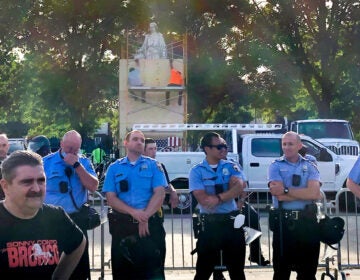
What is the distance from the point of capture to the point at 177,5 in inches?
1256

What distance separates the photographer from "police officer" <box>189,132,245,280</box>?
6945mm

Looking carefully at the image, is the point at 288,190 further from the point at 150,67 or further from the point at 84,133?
the point at 84,133

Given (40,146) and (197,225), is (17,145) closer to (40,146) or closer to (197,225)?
(40,146)

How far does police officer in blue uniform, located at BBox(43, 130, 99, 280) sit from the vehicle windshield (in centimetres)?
1410

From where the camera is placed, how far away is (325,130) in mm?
20656

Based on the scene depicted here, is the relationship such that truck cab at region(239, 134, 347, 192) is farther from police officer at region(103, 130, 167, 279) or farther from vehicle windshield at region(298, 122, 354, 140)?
police officer at region(103, 130, 167, 279)

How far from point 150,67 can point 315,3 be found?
812 cm

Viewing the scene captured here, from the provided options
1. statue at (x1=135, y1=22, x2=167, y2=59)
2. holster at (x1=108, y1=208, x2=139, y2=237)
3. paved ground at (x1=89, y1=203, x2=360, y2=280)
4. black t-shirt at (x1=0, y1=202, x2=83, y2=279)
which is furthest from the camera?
statue at (x1=135, y1=22, x2=167, y2=59)

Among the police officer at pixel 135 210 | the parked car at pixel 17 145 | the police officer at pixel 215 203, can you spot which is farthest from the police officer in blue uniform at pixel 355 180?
the parked car at pixel 17 145

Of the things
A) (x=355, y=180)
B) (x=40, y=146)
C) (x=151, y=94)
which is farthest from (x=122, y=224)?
(x=151, y=94)

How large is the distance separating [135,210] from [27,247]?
10.9ft

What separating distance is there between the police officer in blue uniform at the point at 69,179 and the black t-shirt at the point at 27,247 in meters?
3.30

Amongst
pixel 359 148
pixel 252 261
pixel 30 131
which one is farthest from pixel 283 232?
pixel 30 131

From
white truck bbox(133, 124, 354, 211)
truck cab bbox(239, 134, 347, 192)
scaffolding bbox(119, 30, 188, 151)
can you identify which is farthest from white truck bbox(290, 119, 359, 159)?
scaffolding bbox(119, 30, 188, 151)
